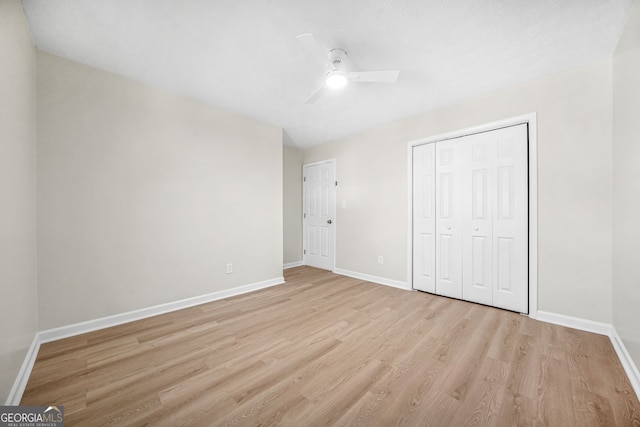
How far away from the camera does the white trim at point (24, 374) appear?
136 centimetres

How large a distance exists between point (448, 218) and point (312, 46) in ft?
8.43

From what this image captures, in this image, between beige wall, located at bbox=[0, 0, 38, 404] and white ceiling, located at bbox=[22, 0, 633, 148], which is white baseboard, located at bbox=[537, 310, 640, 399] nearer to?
white ceiling, located at bbox=[22, 0, 633, 148]

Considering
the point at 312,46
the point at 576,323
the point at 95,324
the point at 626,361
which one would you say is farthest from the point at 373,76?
the point at 95,324

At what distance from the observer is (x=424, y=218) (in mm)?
3316

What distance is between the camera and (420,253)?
132 inches

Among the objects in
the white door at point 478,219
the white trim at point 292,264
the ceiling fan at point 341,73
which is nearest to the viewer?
the ceiling fan at point 341,73

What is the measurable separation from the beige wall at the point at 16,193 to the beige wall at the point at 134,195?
0.47ft

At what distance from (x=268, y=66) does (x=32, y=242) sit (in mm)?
2448

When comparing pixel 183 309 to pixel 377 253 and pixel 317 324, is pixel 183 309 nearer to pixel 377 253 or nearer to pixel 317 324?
pixel 317 324

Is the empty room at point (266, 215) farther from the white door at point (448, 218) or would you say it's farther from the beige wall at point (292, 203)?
the beige wall at point (292, 203)

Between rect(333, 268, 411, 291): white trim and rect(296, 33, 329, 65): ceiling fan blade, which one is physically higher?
rect(296, 33, 329, 65): ceiling fan blade

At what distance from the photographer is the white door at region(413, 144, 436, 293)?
128 inches

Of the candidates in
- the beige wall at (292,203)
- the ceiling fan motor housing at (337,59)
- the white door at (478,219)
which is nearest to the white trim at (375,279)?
the white door at (478,219)

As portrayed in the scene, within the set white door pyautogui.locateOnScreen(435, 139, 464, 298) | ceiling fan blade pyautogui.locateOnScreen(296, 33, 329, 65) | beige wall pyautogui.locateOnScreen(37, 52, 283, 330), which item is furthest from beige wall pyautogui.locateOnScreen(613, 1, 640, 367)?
beige wall pyautogui.locateOnScreen(37, 52, 283, 330)
